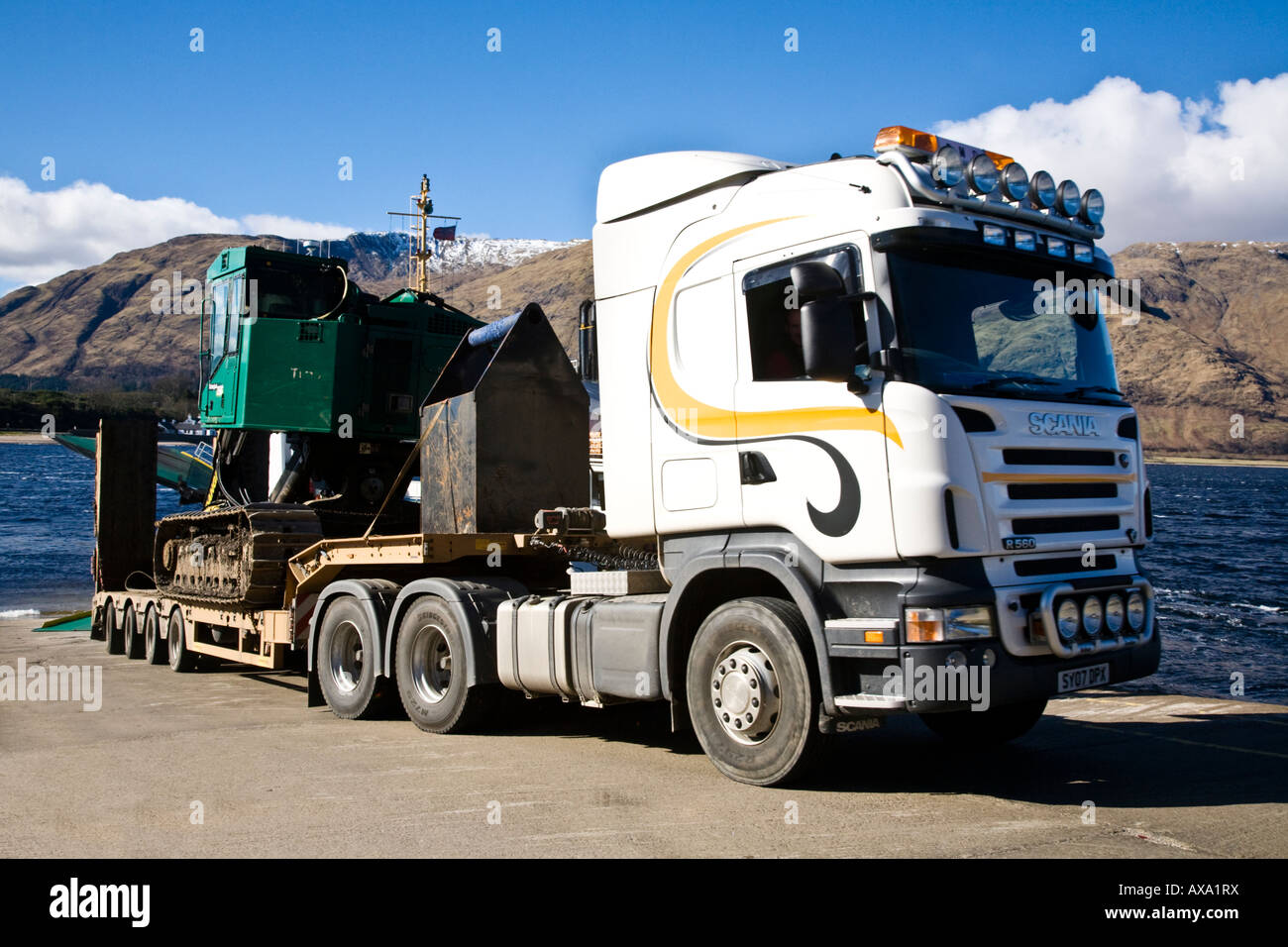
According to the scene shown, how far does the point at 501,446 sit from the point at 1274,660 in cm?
1812

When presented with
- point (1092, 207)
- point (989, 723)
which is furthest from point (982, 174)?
point (989, 723)

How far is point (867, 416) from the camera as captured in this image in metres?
6.32

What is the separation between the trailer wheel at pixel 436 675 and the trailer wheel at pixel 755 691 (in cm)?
239

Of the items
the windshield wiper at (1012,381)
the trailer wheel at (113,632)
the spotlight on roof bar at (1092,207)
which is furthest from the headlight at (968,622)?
the trailer wheel at (113,632)

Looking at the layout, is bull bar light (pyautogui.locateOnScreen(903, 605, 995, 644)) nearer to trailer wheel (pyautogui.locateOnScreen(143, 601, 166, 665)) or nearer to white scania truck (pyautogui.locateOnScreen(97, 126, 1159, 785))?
white scania truck (pyautogui.locateOnScreen(97, 126, 1159, 785))

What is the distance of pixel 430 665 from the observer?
9.49 meters

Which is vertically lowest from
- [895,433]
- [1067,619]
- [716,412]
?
[1067,619]

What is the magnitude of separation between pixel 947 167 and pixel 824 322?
50.4 inches

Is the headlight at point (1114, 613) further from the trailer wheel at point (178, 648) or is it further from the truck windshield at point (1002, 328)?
the trailer wheel at point (178, 648)

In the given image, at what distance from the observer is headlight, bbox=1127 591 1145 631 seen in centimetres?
684

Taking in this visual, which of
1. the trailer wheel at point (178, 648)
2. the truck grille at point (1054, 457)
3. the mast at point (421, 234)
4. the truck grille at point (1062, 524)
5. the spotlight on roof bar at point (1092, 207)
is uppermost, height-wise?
the mast at point (421, 234)

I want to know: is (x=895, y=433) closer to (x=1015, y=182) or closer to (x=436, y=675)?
(x=1015, y=182)

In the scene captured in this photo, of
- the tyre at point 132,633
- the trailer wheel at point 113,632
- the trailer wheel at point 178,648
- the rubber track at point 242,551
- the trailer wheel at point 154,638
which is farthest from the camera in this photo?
the trailer wheel at point 113,632

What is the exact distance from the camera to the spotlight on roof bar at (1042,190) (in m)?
7.07
